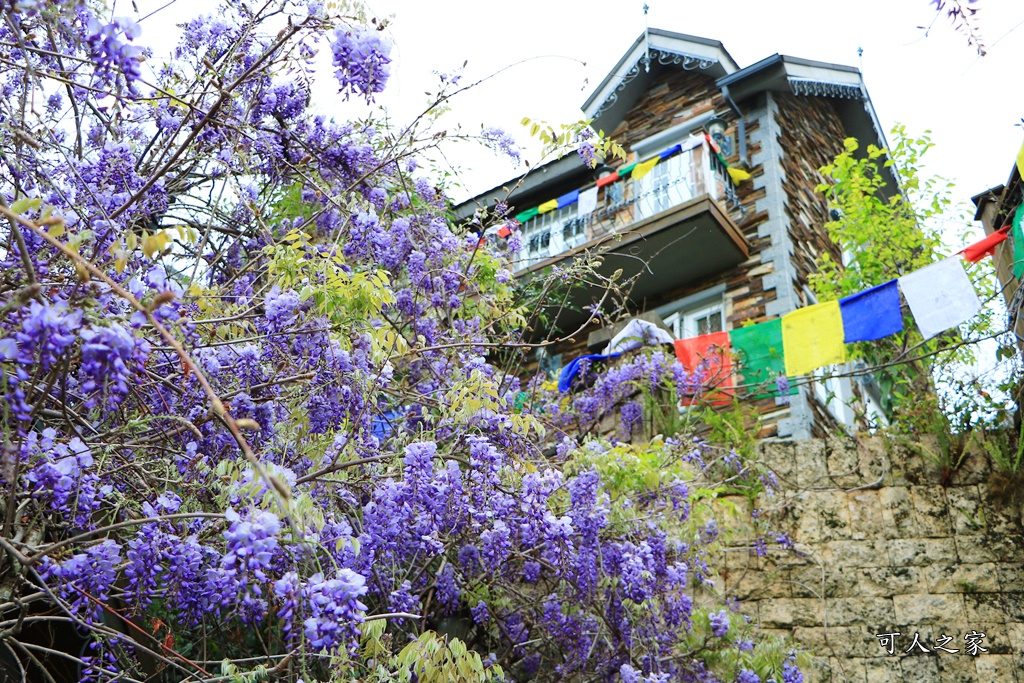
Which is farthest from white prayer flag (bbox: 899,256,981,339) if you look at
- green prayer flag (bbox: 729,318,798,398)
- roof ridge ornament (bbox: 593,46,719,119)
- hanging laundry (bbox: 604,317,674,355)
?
roof ridge ornament (bbox: 593,46,719,119)

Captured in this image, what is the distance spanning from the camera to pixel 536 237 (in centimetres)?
987

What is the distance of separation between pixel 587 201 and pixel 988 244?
4.79 metres

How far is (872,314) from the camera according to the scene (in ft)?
19.1

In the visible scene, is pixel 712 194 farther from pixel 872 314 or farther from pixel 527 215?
pixel 872 314

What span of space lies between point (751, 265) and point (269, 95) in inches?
200

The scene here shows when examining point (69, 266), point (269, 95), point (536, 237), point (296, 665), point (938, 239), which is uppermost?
point (536, 237)

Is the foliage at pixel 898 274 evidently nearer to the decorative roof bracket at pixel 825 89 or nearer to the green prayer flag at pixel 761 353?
the green prayer flag at pixel 761 353

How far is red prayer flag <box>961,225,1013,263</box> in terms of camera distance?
521cm

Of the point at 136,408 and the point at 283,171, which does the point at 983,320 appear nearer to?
the point at 283,171

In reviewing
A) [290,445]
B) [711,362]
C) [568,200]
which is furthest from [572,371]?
[568,200]

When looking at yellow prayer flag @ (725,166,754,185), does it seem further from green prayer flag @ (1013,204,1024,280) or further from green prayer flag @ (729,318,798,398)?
green prayer flag @ (1013,204,1024,280)

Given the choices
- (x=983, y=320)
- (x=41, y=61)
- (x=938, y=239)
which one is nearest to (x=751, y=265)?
(x=938, y=239)

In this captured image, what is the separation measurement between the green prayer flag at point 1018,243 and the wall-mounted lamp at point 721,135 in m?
4.47

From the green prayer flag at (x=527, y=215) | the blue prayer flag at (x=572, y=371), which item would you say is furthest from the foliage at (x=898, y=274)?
the green prayer flag at (x=527, y=215)
